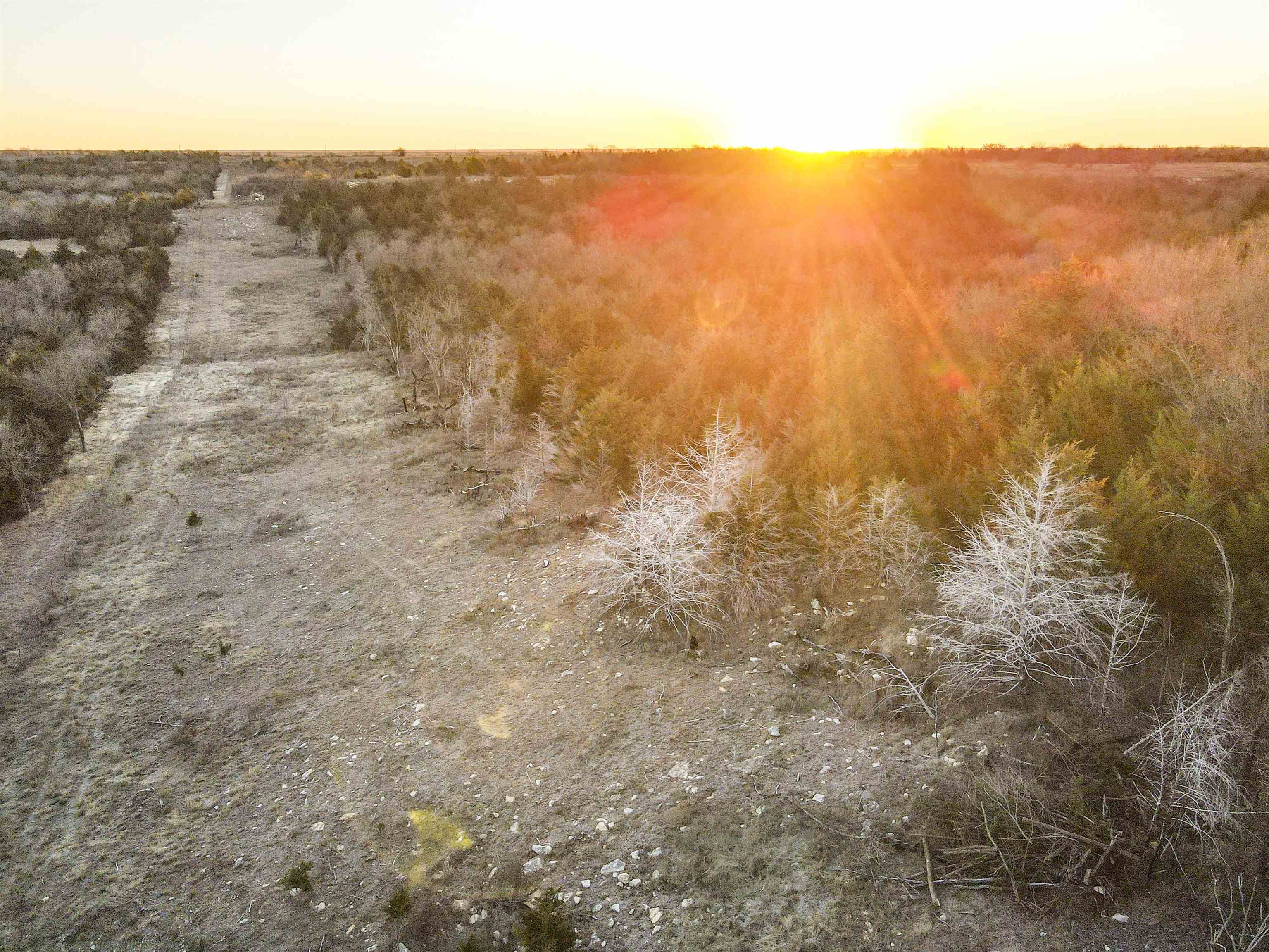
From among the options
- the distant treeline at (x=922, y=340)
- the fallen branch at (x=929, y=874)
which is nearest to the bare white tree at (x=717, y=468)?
the distant treeline at (x=922, y=340)

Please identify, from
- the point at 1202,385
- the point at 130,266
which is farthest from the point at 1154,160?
Result: the point at 130,266

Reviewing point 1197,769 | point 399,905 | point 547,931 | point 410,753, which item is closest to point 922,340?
point 1197,769

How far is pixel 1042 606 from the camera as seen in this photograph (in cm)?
550

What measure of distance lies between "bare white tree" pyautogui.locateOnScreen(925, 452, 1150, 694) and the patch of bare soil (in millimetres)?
851

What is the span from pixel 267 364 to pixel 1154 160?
4712cm

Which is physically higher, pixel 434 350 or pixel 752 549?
pixel 434 350

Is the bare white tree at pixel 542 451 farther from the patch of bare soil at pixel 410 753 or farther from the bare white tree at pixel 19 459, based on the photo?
the bare white tree at pixel 19 459

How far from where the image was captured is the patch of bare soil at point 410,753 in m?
4.47

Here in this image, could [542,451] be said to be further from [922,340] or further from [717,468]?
[922,340]

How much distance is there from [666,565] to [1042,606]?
125 inches

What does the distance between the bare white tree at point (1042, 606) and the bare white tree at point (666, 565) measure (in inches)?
89.6

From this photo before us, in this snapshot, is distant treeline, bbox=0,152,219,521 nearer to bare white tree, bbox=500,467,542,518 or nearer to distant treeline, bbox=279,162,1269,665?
distant treeline, bbox=279,162,1269,665

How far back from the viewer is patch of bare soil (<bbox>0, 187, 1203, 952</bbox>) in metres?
4.47

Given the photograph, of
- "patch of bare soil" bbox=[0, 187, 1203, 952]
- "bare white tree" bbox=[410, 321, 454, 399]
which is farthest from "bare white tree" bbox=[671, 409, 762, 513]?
"bare white tree" bbox=[410, 321, 454, 399]
